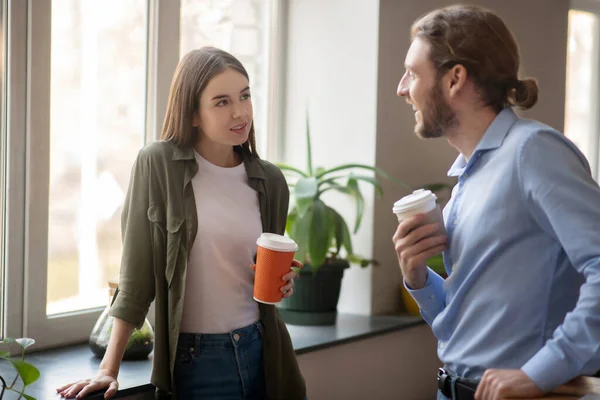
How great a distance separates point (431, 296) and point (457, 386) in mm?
206

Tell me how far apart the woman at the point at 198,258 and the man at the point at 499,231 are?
0.47 m

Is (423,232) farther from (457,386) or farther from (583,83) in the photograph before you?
(583,83)

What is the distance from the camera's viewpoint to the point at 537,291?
Answer: 1.21 m

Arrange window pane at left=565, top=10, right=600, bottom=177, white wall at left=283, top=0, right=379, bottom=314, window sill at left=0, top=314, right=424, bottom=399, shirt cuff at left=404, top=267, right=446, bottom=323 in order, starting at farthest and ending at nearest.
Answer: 1. window pane at left=565, top=10, right=600, bottom=177
2. white wall at left=283, top=0, right=379, bottom=314
3. window sill at left=0, top=314, right=424, bottom=399
4. shirt cuff at left=404, top=267, right=446, bottom=323

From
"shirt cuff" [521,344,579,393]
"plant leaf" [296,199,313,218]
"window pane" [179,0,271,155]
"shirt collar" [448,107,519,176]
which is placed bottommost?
"shirt cuff" [521,344,579,393]

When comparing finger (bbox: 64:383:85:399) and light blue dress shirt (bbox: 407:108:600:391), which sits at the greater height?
light blue dress shirt (bbox: 407:108:600:391)

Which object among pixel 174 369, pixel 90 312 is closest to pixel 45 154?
pixel 90 312

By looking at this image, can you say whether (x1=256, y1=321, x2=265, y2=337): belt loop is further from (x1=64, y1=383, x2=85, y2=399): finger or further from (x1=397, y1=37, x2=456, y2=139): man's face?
(x1=397, y1=37, x2=456, y2=139): man's face

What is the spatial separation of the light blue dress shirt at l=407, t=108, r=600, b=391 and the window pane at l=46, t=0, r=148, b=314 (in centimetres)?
137

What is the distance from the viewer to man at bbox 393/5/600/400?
111 centimetres

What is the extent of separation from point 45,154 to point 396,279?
1596mm

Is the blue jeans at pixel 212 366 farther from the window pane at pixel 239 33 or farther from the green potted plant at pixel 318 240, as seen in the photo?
the window pane at pixel 239 33

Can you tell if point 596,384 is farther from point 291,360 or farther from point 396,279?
point 396,279

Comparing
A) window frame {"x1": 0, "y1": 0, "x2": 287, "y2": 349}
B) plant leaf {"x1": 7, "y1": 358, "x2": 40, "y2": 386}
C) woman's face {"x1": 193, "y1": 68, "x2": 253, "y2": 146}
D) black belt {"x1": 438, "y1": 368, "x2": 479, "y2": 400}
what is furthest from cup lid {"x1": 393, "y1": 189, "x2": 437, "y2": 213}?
window frame {"x1": 0, "y1": 0, "x2": 287, "y2": 349}
